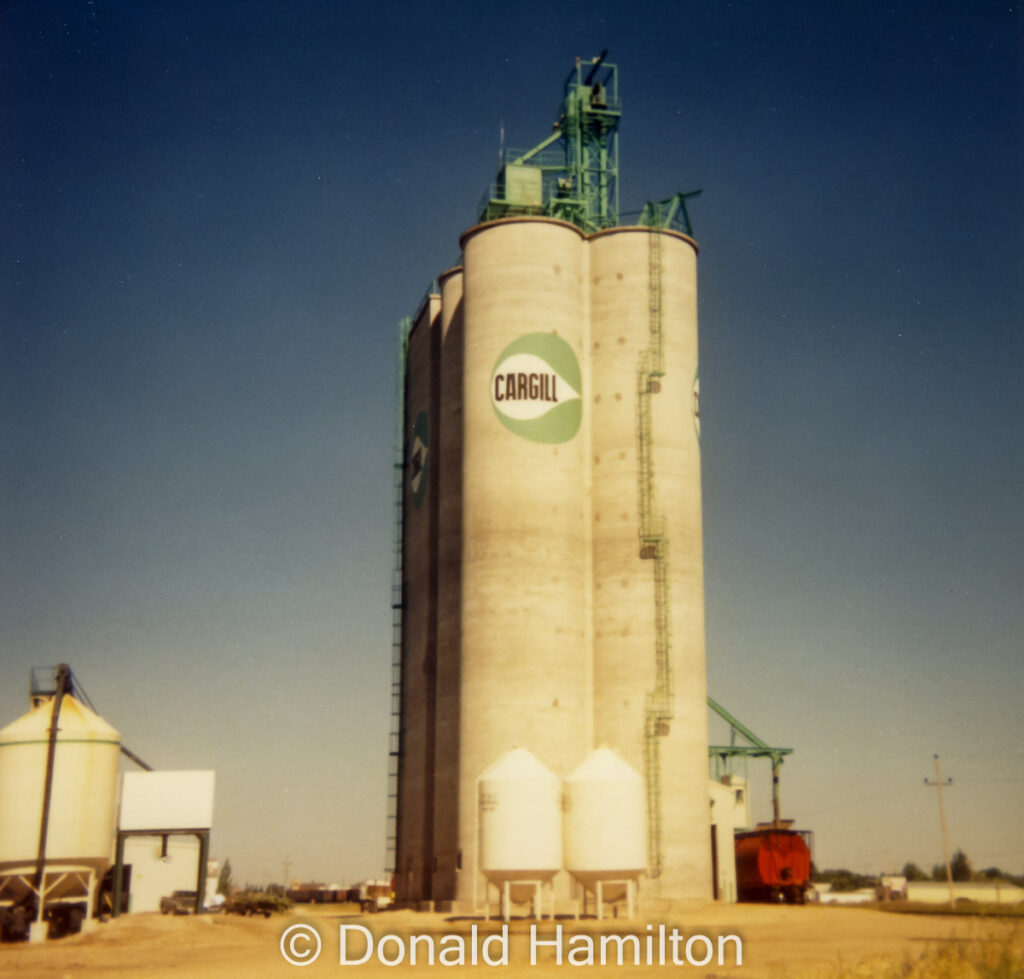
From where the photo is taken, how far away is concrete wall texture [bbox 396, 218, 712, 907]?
5603 cm

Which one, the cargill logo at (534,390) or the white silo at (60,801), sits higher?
the cargill logo at (534,390)

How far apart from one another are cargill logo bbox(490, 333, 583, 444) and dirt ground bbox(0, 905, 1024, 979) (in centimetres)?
2191

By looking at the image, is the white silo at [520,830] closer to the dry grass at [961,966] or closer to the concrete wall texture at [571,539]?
the concrete wall texture at [571,539]

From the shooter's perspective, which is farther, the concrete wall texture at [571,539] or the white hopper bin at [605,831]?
the concrete wall texture at [571,539]

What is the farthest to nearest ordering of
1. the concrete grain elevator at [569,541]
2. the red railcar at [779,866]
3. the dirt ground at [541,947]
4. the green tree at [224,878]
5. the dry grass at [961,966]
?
1. the green tree at [224,878]
2. the red railcar at [779,866]
3. the concrete grain elevator at [569,541]
4. the dirt ground at [541,947]
5. the dry grass at [961,966]

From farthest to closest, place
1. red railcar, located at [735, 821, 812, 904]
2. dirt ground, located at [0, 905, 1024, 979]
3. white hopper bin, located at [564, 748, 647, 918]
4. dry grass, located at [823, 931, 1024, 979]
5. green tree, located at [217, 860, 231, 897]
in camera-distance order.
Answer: green tree, located at [217, 860, 231, 897], red railcar, located at [735, 821, 812, 904], white hopper bin, located at [564, 748, 647, 918], dirt ground, located at [0, 905, 1024, 979], dry grass, located at [823, 931, 1024, 979]

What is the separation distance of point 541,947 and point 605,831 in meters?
10.3

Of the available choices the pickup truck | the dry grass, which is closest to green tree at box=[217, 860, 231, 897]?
the pickup truck

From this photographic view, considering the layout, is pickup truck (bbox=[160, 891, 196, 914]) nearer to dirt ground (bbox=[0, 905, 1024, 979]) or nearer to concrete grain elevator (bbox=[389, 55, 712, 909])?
dirt ground (bbox=[0, 905, 1024, 979])

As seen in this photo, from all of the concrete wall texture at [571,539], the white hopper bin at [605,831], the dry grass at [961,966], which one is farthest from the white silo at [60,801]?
the dry grass at [961,966]

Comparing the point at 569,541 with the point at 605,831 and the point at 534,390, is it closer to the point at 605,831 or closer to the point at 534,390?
the point at 534,390

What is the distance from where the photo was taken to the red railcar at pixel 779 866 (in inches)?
2506

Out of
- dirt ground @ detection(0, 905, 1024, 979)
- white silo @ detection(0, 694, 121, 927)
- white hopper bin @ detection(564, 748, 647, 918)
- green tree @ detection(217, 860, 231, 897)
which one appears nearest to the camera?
dirt ground @ detection(0, 905, 1024, 979)

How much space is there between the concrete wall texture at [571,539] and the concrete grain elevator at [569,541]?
95 millimetres
